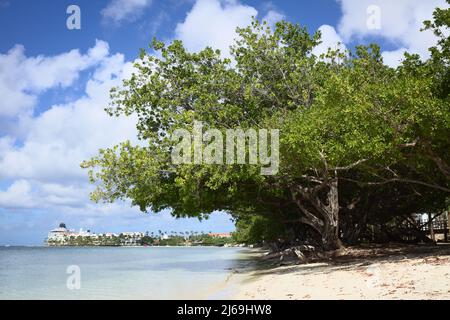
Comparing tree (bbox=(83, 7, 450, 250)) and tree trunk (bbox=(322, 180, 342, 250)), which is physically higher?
tree (bbox=(83, 7, 450, 250))

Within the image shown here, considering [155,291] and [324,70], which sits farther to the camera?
[324,70]

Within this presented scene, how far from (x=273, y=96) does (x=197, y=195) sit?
6.73 meters

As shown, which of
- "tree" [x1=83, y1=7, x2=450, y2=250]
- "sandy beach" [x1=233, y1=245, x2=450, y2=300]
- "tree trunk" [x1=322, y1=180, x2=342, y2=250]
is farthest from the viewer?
"tree trunk" [x1=322, y1=180, x2=342, y2=250]

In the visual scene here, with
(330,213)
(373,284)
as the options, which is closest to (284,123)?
(330,213)

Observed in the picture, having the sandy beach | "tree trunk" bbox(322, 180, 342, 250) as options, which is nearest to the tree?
"tree trunk" bbox(322, 180, 342, 250)

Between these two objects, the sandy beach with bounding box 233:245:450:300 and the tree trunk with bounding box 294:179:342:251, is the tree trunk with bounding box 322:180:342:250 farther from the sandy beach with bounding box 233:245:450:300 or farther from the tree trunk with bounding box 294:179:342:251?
the sandy beach with bounding box 233:245:450:300

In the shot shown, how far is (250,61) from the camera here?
2436 cm

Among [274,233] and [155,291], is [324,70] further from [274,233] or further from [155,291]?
[274,233]

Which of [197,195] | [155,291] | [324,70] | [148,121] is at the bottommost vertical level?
[155,291]

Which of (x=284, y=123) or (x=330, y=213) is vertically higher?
(x=284, y=123)

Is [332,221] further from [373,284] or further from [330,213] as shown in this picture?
[373,284]

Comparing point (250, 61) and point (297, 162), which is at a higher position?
point (250, 61)

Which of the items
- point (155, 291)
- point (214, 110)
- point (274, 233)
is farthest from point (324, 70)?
point (274, 233)
